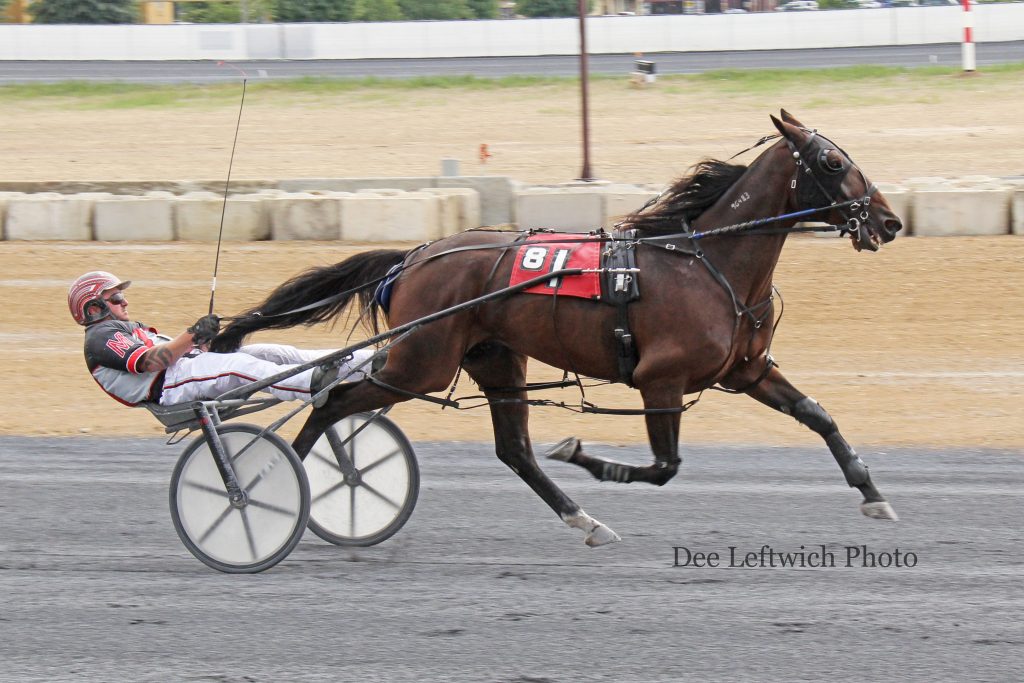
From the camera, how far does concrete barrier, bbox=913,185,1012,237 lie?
531 inches

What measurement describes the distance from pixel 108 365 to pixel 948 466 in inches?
171

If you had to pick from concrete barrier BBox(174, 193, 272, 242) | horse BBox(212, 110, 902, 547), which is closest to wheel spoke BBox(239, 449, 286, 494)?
horse BBox(212, 110, 902, 547)

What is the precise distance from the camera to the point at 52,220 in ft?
47.4

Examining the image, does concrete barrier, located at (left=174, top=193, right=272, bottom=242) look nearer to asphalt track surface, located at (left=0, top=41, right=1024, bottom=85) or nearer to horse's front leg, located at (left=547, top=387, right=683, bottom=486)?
horse's front leg, located at (left=547, top=387, right=683, bottom=486)

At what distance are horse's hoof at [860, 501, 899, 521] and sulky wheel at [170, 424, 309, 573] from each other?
2404mm

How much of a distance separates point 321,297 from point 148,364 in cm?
109

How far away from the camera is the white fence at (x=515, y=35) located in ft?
105

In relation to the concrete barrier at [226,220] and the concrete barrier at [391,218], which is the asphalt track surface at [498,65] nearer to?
the concrete barrier at [226,220]

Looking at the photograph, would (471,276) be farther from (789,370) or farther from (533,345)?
(789,370)

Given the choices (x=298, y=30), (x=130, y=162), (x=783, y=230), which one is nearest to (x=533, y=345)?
(x=783, y=230)

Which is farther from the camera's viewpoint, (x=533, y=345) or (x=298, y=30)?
(x=298, y=30)

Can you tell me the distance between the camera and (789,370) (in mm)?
10203

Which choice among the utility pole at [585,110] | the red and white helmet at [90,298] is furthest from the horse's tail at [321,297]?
the utility pole at [585,110]

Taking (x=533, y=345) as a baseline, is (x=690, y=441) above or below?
below
